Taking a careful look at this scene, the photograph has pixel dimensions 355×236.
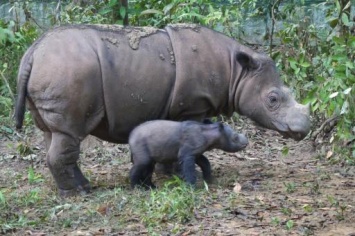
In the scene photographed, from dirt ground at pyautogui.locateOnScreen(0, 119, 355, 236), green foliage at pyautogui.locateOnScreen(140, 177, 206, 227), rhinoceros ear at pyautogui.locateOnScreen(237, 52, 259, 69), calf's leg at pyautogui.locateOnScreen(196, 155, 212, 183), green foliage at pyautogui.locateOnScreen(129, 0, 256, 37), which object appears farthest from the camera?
green foliage at pyautogui.locateOnScreen(129, 0, 256, 37)

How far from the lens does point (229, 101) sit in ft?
25.6

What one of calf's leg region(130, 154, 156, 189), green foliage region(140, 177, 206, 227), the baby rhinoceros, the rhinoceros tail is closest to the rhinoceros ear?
the baby rhinoceros

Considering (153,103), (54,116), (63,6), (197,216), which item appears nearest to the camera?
(197,216)

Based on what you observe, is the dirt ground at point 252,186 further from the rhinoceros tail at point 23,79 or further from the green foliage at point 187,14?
the green foliage at point 187,14

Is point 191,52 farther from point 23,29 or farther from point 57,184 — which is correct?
point 23,29

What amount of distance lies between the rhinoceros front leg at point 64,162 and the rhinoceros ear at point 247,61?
66.3 inches

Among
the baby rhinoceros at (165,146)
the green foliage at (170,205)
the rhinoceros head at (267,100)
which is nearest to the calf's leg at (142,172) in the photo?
the baby rhinoceros at (165,146)

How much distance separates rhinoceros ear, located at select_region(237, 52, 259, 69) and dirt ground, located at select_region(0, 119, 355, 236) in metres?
0.96

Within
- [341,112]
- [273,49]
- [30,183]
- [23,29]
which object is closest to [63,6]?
[23,29]

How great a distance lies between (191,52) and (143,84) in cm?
56

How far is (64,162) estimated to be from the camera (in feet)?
23.2

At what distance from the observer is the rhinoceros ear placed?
25.2 feet

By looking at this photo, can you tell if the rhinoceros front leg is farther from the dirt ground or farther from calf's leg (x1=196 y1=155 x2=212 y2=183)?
calf's leg (x1=196 y1=155 x2=212 y2=183)

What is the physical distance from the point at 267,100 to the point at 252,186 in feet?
2.84
